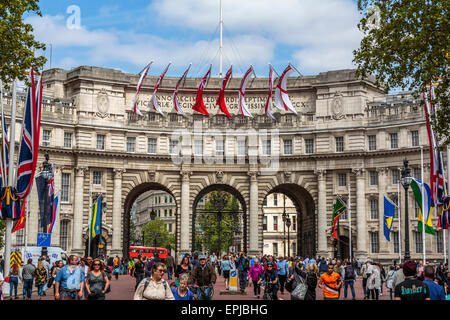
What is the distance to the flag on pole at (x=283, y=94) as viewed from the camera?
208ft

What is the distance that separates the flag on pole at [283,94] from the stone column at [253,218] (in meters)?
7.89

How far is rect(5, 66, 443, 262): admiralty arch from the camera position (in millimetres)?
63750

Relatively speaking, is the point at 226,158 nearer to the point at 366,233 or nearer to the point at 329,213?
the point at 329,213

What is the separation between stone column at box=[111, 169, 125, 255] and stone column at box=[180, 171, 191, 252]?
628 cm

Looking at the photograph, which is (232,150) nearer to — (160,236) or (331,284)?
(331,284)

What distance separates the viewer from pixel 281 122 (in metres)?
67.8

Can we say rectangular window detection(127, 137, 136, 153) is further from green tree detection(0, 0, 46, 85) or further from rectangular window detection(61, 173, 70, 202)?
green tree detection(0, 0, 46, 85)

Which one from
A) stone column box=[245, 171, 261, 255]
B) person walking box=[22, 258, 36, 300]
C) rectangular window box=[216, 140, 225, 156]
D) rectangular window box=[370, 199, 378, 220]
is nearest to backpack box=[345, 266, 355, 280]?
person walking box=[22, 258, 36, 300]

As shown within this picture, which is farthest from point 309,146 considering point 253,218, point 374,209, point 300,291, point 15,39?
point 300,291

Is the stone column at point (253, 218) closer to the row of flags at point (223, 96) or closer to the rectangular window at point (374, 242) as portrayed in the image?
the row of flags at point (223, 96)

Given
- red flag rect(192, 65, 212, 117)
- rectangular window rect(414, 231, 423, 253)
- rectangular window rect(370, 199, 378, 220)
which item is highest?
red flag rect(192, 65, 212, 117)

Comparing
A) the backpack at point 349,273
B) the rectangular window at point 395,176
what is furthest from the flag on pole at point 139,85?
the backpack at point 349,273

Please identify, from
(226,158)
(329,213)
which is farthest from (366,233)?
(226,158)

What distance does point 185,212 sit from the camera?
66.0 meters
